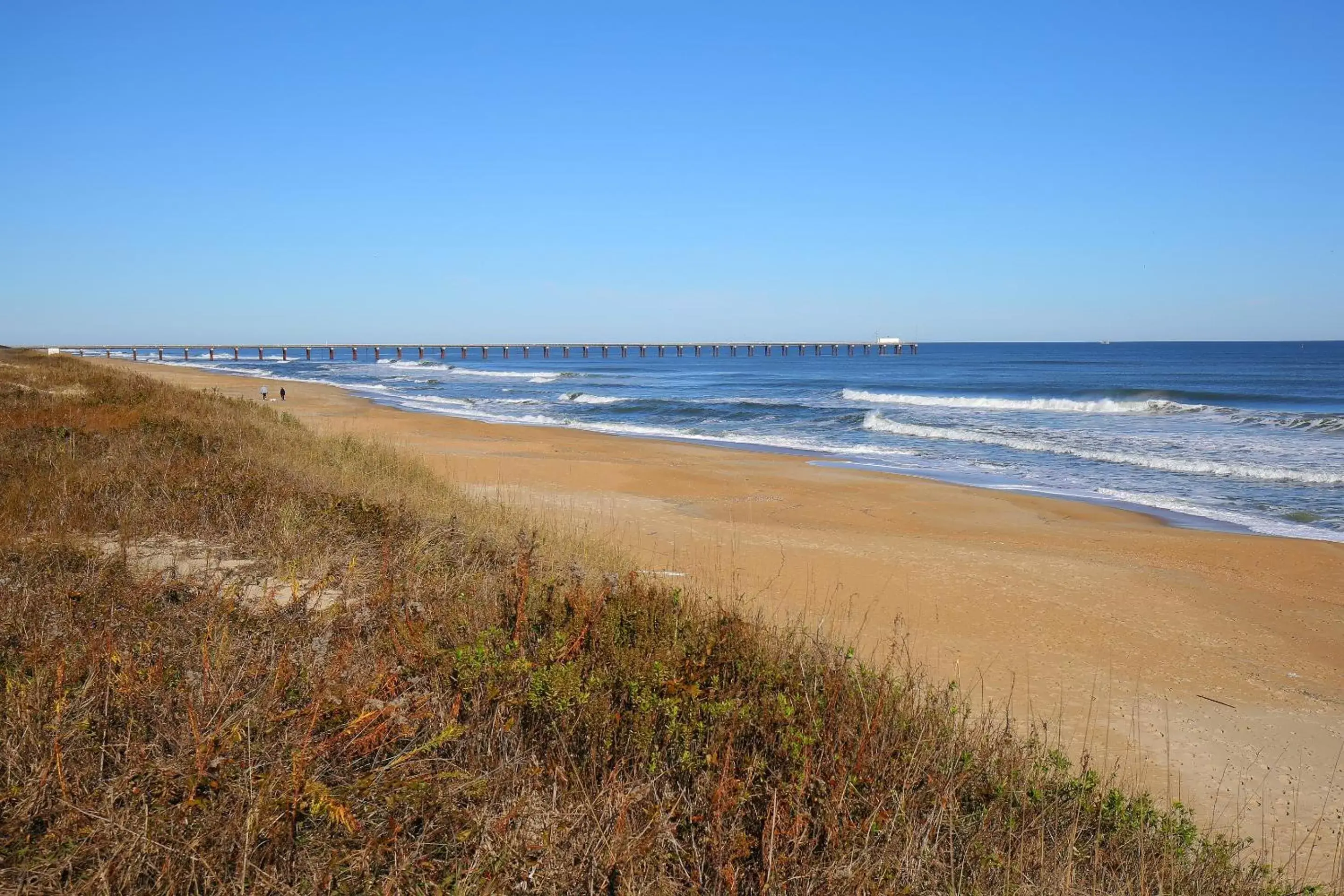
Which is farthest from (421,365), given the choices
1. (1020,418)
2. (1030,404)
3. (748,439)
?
(748,439)

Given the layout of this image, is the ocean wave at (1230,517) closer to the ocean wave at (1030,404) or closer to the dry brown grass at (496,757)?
the dry brown grass at (496,757)

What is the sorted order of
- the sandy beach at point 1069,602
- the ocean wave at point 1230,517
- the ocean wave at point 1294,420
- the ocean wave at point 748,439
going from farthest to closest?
the ocean wave at point 1294,420 < the ocean wave at point 748,439 < the ocean wave at point 1230,517 < the sandy beach at point 1069,602

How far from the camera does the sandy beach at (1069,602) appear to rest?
550 cm


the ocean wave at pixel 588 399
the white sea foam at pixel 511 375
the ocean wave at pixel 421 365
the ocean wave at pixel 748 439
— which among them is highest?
the ocean wave at pixel 421 365

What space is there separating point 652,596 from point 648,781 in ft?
6.38

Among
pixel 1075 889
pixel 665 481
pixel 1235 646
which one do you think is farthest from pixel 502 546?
pixel 665 481

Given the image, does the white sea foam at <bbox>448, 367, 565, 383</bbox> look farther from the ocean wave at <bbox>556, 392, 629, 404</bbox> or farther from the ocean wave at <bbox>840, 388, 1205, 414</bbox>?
the ocean wave at <bbox>840, 388, 1205, 414</bbox>

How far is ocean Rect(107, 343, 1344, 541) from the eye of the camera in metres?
17.8

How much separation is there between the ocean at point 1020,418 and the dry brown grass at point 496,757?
12650mm

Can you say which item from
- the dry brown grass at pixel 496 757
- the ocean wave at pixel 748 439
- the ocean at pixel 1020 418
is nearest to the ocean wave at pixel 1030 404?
the ocean at pixel 1020 418

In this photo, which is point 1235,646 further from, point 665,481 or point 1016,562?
point 665,481

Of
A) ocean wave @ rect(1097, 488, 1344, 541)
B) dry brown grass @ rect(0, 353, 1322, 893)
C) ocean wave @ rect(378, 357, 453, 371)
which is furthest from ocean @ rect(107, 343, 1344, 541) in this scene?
dry brown grass @ rect(0, 353, 1322, 893)

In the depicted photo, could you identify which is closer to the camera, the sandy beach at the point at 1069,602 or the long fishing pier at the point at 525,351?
the sandy beach at the point at 1069,602

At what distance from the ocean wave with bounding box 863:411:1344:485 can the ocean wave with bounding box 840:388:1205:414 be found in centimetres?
1195
